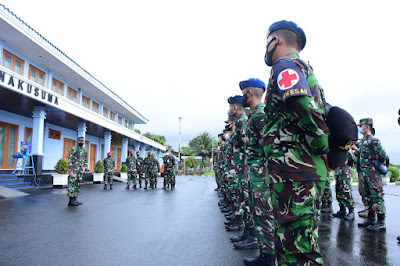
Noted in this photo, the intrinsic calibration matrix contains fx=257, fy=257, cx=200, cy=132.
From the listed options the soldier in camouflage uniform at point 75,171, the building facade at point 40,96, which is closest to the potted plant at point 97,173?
the building facade at point 40,96

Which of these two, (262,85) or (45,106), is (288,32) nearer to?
(262,85)

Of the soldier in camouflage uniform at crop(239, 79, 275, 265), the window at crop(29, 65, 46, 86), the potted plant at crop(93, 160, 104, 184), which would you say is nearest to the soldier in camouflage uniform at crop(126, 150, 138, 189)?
the potted plant at crop(93, 160, 104, 184)

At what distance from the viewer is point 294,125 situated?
169cm

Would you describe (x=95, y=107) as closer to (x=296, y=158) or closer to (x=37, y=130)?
(x=37, y=130)

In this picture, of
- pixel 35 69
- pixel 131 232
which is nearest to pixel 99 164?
pixel 35 69

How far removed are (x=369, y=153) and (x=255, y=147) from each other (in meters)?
3.30

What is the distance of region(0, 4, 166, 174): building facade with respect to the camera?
10.6 metres

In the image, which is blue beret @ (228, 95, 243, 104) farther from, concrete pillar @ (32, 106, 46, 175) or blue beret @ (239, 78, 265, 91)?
concrete pillar @ (32, 106, 46, 175)

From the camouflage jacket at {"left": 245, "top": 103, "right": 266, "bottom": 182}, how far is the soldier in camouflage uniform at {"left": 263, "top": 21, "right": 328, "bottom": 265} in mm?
1034

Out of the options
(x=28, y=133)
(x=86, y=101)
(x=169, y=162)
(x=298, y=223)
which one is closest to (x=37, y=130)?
(x=28, y=133)

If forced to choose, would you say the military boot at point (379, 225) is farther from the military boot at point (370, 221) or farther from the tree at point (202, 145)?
the tree at point (202, 145)

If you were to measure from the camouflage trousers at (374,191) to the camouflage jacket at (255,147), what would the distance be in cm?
318

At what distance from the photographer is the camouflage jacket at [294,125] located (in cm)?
157

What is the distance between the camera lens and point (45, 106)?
461 inches
